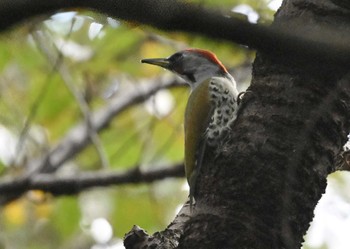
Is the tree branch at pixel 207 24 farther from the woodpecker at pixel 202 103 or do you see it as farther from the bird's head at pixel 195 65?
the bird's head at pixel 195 65

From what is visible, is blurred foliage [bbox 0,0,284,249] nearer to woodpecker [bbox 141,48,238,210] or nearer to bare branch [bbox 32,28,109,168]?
bare branch [bbox 32,28,109,168]

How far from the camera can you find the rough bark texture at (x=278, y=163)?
6.35 ft

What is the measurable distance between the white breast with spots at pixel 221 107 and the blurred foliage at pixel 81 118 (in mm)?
451

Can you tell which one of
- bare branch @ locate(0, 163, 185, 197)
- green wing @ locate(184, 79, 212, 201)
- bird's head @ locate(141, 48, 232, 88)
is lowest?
bare branch @ locate(0, 163, 185, 197)

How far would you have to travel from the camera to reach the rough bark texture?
1.93 meters

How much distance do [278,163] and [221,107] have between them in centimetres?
Result: 160

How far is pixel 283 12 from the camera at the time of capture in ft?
7.28

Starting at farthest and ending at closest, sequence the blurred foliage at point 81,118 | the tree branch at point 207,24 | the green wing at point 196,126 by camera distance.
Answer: the blurred foliage at point 81,118 < the green wing at point 196,126 < the tree branch at point 207,24

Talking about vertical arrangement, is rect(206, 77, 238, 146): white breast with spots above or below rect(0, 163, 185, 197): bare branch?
above

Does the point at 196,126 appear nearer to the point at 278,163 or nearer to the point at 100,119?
the point at 278,163

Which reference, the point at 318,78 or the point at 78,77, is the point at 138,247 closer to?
the point at 318,78

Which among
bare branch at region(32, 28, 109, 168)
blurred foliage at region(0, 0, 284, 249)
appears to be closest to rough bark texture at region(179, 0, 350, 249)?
blurred foliage at region(0, 0, 284, 249)

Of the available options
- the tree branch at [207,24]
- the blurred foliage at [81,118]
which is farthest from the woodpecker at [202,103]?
the tree branch at [207,24]

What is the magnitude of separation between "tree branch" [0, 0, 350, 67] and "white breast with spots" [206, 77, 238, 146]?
79.3 inches
